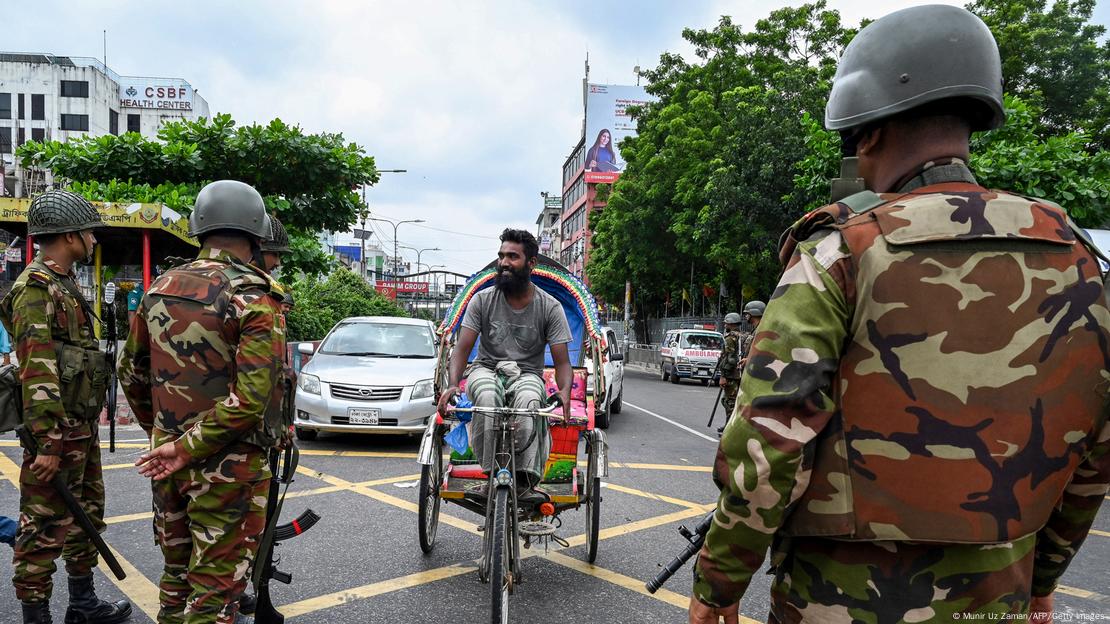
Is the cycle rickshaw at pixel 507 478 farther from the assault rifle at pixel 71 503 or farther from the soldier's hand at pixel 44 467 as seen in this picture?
the soldier's hand at pixel 44 467

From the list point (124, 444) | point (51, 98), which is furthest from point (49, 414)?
point (51, 98)

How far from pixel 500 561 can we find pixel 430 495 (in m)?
1.41

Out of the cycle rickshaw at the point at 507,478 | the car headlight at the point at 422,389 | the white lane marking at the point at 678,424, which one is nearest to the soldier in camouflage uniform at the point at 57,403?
the cycle rickshaw at the point at 507,478

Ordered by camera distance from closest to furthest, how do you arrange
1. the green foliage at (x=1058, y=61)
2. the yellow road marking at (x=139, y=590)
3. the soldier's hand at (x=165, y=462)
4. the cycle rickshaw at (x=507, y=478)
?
the soldier's hand at (x=165, y=462) < the cycle rickshaw at (x=507, y=478) < the yellow road marking at (x=139, y=590) < the green foliage at (x=1058, y=61)

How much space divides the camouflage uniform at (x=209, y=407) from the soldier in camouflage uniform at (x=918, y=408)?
6.31 feet

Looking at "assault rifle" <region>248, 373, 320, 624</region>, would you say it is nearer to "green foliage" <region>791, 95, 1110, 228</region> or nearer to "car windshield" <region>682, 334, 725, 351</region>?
"green foliage" <region>791, 95, 1110, 228</region>

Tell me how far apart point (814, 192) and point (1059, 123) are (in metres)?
10.0

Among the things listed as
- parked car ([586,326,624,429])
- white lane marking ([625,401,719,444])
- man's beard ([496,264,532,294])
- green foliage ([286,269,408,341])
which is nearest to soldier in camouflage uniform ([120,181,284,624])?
man's beard ([496,264,532,294])

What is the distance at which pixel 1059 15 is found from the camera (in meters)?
18.6

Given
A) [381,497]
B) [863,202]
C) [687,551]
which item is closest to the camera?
[863,202]

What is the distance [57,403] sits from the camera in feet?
10.7

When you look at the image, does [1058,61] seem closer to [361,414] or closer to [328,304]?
[361,414]

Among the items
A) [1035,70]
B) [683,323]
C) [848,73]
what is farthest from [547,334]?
[683,323]

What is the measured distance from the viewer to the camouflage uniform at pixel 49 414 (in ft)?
10.7
